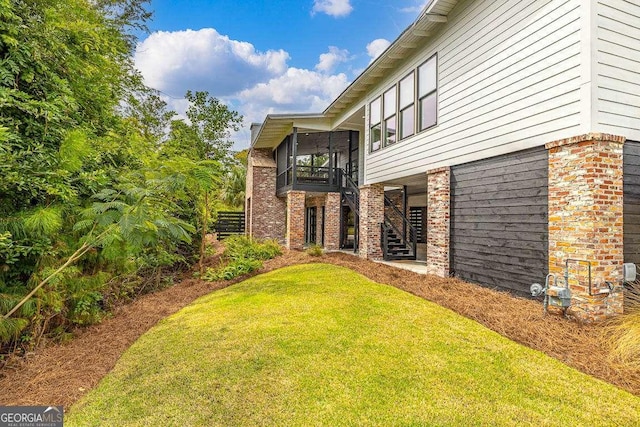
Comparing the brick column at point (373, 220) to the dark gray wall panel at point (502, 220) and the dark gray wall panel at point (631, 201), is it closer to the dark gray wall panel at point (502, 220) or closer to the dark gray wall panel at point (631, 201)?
the dark gray wall panel at point (502, 220)

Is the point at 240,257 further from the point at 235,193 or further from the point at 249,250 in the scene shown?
the point at 235,193

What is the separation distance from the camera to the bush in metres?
9.44

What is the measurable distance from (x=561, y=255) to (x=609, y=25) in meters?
3.24

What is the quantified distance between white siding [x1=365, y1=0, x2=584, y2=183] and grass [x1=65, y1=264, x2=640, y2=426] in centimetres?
326

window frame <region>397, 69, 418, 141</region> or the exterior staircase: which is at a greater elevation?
window frame <region>397, 69, 418, 141</region>

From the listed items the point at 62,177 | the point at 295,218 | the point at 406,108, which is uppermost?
the point at 406,108

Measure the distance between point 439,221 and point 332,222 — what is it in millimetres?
7286

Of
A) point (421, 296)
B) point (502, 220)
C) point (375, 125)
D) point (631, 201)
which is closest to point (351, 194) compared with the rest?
point (375, 125)

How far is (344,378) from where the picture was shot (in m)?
3.32

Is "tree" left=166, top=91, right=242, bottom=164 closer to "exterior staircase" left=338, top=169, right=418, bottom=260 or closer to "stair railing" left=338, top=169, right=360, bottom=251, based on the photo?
"stair railing" left=338, top=169, right=360, bottom=251

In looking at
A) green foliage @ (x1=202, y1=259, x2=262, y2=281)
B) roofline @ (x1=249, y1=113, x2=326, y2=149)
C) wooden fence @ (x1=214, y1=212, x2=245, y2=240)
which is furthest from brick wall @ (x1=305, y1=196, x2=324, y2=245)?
green foliage @ (x1=202, y1=259, x2=262, y2=281)

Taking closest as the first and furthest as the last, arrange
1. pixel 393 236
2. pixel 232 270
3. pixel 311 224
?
1. pixel 232 270
2. pixel 393 236
3. pixel 311 224

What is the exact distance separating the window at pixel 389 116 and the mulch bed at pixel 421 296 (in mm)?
4752

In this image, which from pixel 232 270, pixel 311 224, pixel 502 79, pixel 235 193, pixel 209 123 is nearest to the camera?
pixel 502 79
